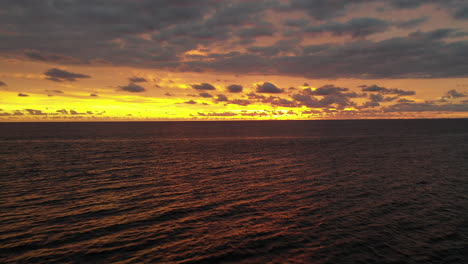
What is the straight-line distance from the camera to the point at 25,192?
116 ft

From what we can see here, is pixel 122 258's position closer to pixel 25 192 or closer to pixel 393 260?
pixel 393 260

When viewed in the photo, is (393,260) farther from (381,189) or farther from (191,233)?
(381,189)

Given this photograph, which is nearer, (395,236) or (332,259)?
(332,259)

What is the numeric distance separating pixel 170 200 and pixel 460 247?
26832 mm

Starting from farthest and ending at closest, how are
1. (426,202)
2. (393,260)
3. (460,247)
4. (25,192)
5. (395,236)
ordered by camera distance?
(25,192)
(426,202)
(395,236)
(460,247)
(393,260)

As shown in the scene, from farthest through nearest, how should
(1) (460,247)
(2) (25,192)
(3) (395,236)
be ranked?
(2) (25,192) < (3) (395,236) < (1) (460,247)

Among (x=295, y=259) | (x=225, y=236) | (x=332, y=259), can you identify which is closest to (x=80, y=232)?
(x=225, y=236)

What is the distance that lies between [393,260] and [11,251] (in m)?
26.5

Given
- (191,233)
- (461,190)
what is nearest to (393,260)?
(191,233)

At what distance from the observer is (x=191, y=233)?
2308 centimetres

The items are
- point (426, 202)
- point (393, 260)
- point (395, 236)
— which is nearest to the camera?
point (393, 260)

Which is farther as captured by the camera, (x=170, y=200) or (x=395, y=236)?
(x=170, y=200)

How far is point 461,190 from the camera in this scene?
3572 cm

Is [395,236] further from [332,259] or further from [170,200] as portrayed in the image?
[170,200]
